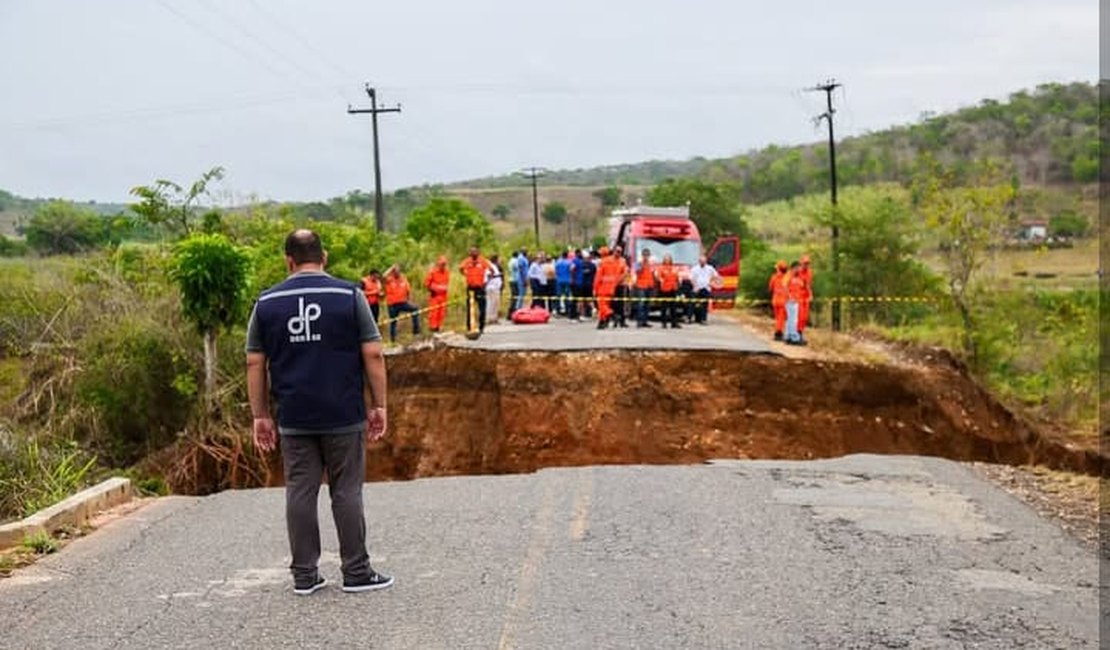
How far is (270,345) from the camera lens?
643 cm

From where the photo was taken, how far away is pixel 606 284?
26.2 meters

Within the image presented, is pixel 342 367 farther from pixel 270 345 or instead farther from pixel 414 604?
pixel 414 604

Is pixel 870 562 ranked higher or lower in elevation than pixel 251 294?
lower

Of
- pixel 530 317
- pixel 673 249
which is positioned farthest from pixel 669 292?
pixel 673 249

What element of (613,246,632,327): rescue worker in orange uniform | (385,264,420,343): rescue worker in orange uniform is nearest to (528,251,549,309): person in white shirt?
(613,246,632,327): rescue worker in orange uniform

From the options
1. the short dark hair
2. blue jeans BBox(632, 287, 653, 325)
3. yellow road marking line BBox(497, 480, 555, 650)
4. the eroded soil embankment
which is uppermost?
the short dark hair

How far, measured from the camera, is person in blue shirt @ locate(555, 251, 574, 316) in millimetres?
30547

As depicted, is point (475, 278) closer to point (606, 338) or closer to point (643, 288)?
point (643, 288)

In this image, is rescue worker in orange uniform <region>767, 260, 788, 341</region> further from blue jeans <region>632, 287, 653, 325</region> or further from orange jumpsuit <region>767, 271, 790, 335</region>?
blue jeans <region>632, 287, 653, 325</region>

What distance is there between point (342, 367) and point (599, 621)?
6.07 ft

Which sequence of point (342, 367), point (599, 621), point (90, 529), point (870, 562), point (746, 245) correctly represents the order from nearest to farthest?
point (599, 621)
point (342, 367)
point (870, 562)
point (90, 529)
point (746, 245)

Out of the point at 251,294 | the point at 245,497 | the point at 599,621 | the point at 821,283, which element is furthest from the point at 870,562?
the point at 821,283

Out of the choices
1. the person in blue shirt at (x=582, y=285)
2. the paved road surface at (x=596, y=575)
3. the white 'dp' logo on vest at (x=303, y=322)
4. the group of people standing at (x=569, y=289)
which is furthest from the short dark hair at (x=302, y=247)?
the person in blue shirt at (x=582, y=285)

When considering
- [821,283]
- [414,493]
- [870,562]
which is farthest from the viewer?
[821,283]
